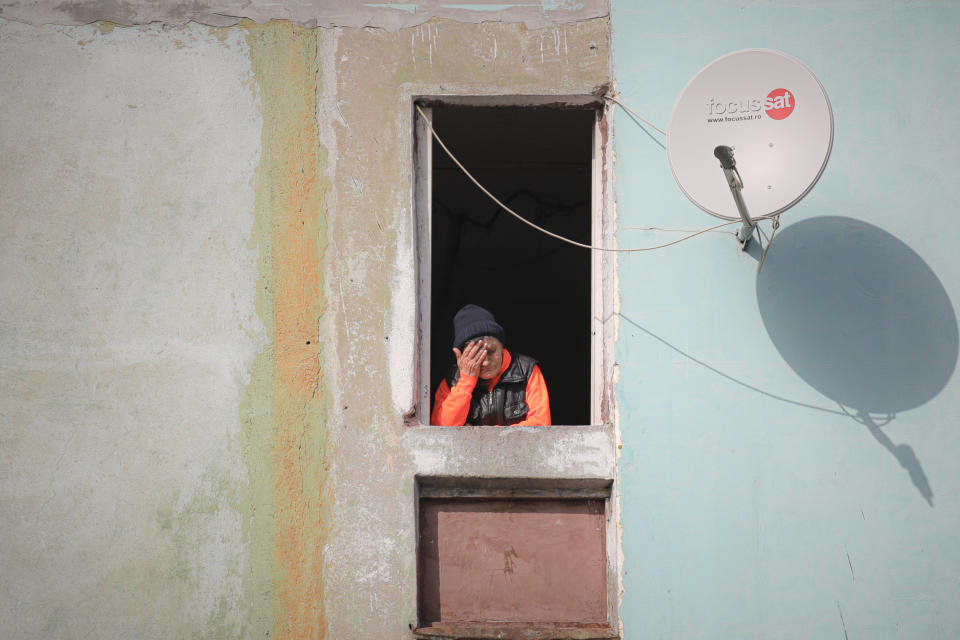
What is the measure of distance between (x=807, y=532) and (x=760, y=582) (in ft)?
1.04

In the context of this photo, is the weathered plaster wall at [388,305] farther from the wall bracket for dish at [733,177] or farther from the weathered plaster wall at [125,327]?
the wall bracket for dish at [733,177]

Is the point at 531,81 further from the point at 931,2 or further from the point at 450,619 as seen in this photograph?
the point at 450,619

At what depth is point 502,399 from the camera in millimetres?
4027

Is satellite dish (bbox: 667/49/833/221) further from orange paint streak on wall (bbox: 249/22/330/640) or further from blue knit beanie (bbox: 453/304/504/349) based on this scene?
orange paint streak on wall (bbox: 249/22/330/640)

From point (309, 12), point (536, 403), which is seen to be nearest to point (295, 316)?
Answer: point (536, 403)

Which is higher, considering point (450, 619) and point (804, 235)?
point (804, 235)

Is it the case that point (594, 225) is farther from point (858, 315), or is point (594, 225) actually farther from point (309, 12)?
point (309, 12)

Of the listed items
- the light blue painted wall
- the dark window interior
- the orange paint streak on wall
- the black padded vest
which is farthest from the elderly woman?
the dark window interior

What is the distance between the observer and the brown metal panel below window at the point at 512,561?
375cm

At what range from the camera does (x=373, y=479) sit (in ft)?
12.2

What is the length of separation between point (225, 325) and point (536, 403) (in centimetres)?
158

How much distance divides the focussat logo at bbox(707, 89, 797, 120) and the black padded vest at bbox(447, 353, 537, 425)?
156cm

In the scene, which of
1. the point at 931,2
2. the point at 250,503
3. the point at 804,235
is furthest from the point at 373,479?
the point at 931,2

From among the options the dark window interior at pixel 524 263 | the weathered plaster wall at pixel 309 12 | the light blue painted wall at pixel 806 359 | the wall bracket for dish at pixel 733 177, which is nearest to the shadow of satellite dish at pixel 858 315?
the light blue painted wall at pixel 806 359
